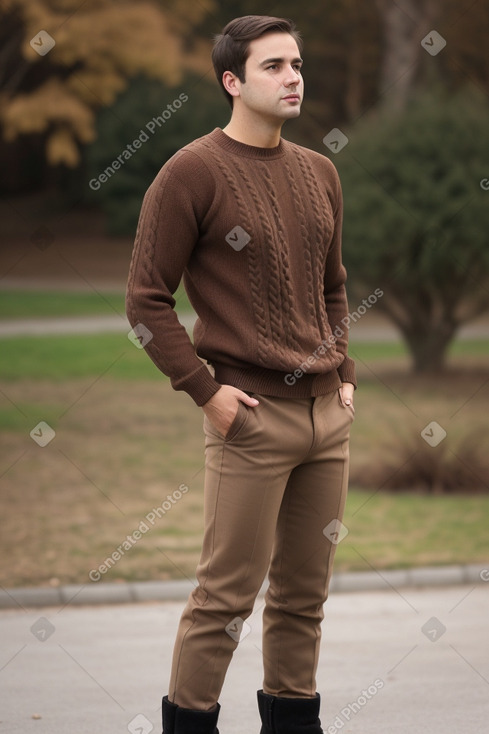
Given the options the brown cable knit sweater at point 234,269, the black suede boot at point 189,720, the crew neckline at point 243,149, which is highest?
the crew neckline at point 243,149

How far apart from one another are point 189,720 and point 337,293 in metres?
1.25

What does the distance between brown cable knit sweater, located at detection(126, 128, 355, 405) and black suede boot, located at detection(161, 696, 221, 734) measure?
801 millimetres

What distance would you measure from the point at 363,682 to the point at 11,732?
134 centimetres

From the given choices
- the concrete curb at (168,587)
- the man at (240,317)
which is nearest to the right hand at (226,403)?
the man at (240,317)

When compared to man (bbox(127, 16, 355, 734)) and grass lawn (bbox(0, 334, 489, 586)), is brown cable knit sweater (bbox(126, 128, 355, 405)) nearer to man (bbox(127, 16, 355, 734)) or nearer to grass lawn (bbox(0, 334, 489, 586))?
man (bbox(127, 16, 355, 734))

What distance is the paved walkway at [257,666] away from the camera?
426cm

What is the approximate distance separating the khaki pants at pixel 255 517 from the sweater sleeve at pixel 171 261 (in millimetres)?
181

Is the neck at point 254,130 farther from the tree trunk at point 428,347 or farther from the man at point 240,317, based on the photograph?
the tree trunk at point 428,347

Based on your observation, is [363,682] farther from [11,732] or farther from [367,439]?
[367,439]

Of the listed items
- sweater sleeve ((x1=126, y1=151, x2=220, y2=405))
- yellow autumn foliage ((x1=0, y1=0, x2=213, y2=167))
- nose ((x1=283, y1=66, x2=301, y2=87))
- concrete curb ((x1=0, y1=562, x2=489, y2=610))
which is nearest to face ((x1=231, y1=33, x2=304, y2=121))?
nose ((x1=283, y1=66, x2=301, y2=87))

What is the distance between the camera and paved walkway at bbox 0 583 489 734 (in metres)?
4.26

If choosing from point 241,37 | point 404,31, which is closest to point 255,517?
point 241,37

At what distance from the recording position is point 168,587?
5.98m

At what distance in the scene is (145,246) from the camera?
318cm
